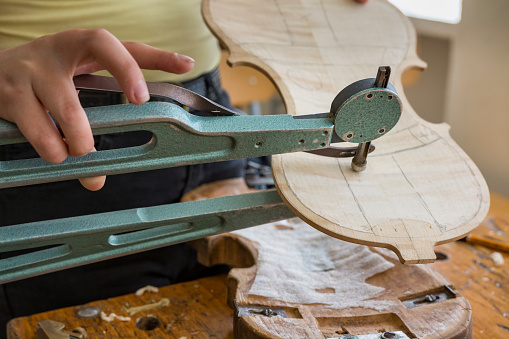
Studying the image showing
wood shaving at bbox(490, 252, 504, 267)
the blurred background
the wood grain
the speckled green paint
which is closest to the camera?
the speckled green paint

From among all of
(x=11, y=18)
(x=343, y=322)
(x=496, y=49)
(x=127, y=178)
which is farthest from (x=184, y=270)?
(x=496, y=49)

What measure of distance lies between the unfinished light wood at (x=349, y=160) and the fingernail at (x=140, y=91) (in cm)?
25

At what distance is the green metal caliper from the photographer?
2.09 ft

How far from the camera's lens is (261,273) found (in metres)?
0.87

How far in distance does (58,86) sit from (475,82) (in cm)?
179

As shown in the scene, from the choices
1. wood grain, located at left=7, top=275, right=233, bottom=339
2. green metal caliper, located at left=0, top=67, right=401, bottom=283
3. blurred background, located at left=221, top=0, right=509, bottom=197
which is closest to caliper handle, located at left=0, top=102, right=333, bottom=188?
green metal caliper, located at left=0, top=67, right=401, bottom=283

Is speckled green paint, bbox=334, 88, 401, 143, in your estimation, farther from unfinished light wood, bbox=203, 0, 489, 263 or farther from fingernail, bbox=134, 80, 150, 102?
fingernail, bbox=134, 80, 150, 102

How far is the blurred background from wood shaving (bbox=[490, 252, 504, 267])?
95 centimetres

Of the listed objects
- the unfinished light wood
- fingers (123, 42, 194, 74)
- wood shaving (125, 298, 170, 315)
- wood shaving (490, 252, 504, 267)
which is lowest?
wood shaving (125, 298, 170, 315)

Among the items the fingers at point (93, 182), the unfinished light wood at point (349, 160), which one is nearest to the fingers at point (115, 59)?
the fingers at point (93, 182)

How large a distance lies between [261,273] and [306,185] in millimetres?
194

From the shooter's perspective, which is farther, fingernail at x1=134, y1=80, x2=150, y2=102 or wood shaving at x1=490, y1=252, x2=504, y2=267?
wood shaving at x1=490, y1=252, x2=504, y2=267

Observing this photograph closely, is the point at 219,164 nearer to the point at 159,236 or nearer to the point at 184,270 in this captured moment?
the point at 184,270

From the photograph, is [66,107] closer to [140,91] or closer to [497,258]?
[140,91]
